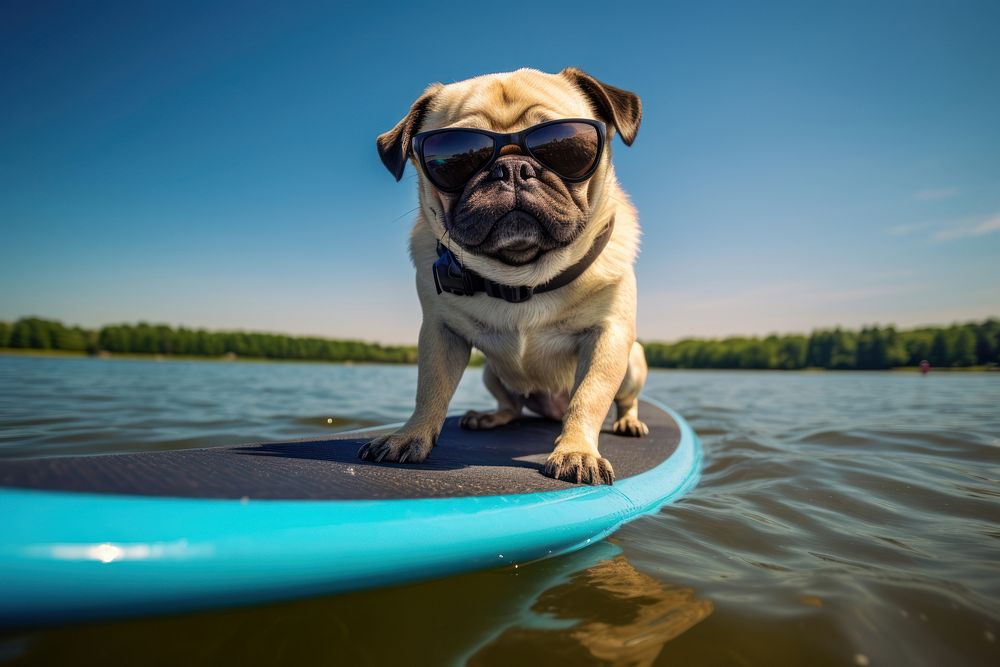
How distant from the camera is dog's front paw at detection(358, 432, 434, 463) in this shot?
7.92 ft

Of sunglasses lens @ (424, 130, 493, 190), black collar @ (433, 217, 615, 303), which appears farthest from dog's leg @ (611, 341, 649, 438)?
sunglasses lens @ (424, 130, 493, 190)

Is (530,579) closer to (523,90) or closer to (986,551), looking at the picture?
(986,551)

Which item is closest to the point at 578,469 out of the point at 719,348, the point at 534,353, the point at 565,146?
the point at 534,353

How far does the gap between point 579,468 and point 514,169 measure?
1.40 meters

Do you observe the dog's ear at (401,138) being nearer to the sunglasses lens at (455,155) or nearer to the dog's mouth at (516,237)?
the sunglasses lens at (455,155)

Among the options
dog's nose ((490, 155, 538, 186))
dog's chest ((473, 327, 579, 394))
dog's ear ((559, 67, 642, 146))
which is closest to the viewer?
dog's nose ((490, 155, 538, 186))

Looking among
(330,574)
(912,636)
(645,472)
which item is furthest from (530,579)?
(645,472)

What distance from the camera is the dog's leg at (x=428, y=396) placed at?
8.07 ft

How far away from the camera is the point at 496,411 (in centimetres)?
394

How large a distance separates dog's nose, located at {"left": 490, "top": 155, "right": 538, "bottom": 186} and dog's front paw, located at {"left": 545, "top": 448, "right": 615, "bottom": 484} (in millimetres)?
1277

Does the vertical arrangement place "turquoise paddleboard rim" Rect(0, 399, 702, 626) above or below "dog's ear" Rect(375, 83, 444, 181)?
below

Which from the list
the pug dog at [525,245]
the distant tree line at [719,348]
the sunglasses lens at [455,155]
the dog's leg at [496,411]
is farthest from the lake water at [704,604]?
the distant tree line at [719,348]

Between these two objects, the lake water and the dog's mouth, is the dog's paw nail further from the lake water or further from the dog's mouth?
the dog's mouth

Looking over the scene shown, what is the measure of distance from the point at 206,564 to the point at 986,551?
2661 millimetres
